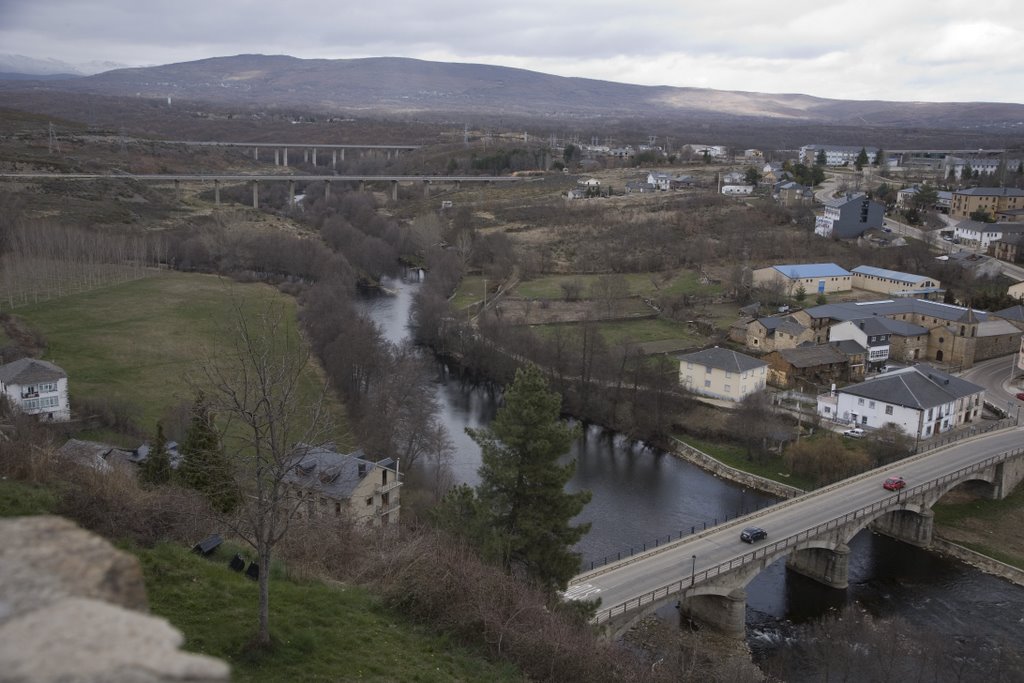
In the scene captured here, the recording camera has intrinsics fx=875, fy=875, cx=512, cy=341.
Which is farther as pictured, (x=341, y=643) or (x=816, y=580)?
(x=816, y=580)

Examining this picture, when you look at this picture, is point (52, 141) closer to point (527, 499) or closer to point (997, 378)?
point (997, 378)

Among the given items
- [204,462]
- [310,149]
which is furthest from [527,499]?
[310,149]

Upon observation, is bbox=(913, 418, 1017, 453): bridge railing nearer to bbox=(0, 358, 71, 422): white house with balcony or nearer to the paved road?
bbox=(0, 358, 71, 422): white house with balcony

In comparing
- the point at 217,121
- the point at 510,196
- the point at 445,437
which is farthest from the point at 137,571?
the point at 217,121

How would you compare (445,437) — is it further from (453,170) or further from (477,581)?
(453,170)

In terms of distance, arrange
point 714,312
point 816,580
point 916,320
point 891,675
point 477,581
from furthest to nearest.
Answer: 1. point 714,312
2. point 916,320
3. point 816,580
4. point 891,675
5. point 477,581

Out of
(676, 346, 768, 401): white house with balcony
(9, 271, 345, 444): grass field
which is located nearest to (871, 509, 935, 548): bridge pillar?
(676, 346, 768, 401): white house with balcony
